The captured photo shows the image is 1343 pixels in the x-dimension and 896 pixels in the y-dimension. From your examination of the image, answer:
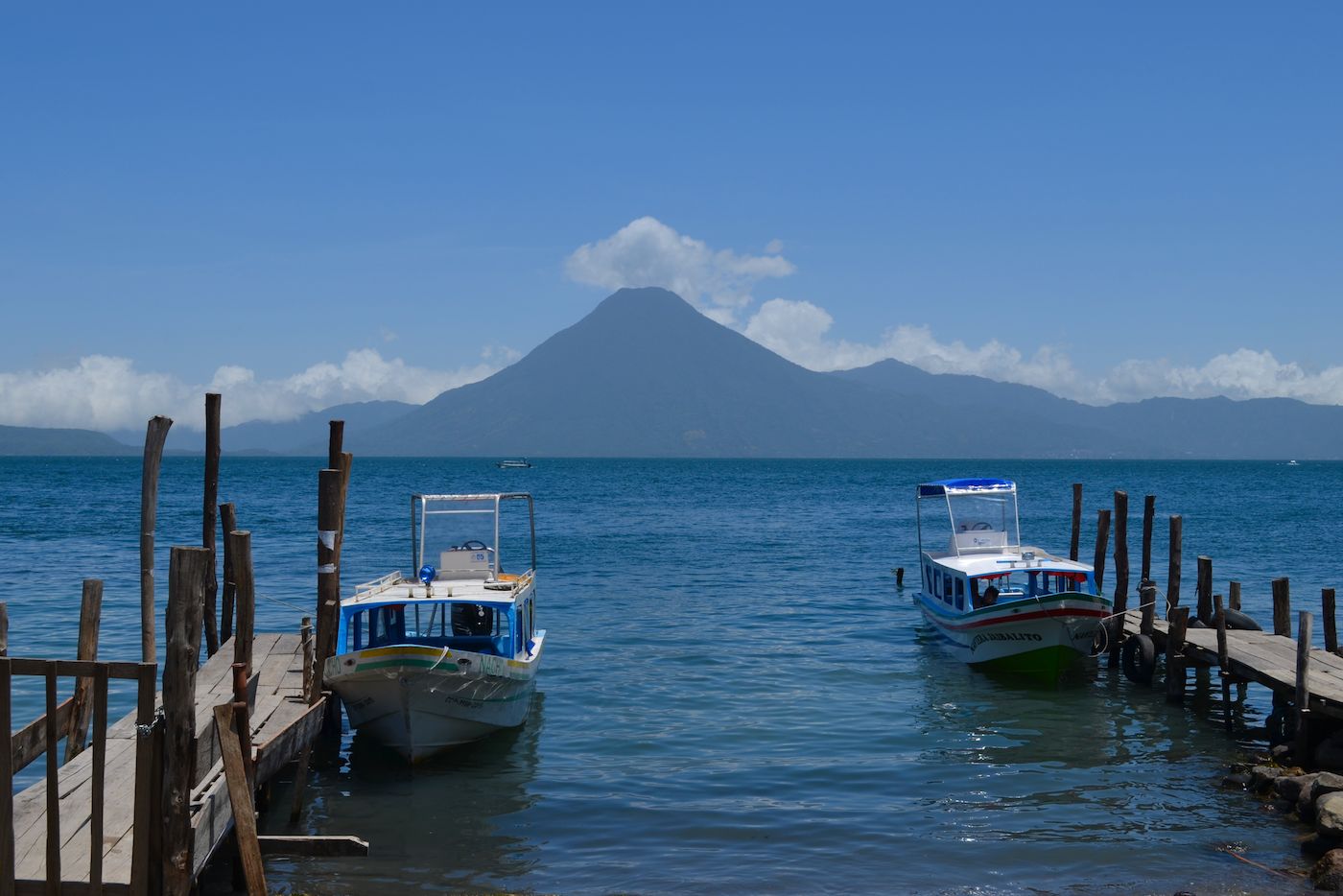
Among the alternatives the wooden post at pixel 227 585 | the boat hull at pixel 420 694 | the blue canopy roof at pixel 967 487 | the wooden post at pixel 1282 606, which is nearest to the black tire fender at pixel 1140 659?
the wooden post at pixel 1282 606

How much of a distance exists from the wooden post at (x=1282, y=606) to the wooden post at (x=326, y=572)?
16.5 m

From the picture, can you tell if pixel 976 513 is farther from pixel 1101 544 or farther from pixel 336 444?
pixel 336 444

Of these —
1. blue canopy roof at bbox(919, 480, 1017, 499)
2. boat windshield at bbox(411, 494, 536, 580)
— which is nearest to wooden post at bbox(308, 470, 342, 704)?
boat windshield at bbox(411, 494, 536, 580)

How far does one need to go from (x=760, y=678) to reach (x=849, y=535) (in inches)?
1297

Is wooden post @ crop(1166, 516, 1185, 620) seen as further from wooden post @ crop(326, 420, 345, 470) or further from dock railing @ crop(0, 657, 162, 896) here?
dock railing @ crop(0, 657, 162, 896)

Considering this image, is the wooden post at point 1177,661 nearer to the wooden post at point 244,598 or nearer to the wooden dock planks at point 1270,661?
the wooden dock planks at point 1270,661

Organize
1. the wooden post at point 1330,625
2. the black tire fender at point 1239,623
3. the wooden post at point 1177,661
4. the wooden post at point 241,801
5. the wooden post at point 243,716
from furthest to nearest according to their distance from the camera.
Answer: the black tire fender at point 1239,623 < the wooden post at point 1177,661 < the wooden post at point 1330,625 < the wooden post at point 243,716 < the wooden post at point 241,801

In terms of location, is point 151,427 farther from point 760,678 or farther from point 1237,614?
point 1237,614

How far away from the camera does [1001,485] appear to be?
25.0 meters

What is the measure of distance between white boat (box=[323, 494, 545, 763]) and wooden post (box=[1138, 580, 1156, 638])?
12.3 metres

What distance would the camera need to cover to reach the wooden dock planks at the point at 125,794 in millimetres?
8055

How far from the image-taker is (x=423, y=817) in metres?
12.8

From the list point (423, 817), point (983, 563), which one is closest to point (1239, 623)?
point (983, 563)

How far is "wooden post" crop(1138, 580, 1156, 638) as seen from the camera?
67.8 ft
